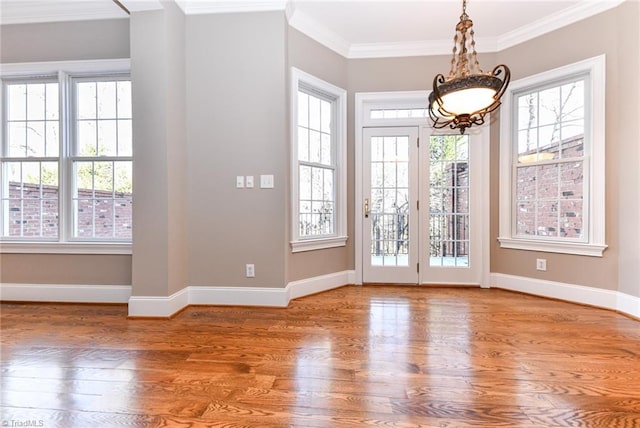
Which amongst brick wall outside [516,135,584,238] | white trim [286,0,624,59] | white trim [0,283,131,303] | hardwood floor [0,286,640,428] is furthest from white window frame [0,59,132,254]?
brick wall outside [516,135,584,238]

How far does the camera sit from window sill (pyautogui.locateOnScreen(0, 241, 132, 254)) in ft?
9.55

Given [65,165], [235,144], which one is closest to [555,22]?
[235,144]

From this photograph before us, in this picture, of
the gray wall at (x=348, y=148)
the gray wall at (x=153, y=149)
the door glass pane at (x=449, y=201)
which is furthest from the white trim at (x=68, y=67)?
the door glass pane at (x=449, y=201)

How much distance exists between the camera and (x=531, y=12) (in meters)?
2.99

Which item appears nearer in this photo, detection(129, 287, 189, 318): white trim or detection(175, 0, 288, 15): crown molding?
detection(129, 287, 189, 318): white trim

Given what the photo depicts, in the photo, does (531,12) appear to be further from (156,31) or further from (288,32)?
(156,31)

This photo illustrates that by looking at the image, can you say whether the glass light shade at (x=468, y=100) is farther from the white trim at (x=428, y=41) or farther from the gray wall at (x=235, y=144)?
the white trim at (x=428, y=41)

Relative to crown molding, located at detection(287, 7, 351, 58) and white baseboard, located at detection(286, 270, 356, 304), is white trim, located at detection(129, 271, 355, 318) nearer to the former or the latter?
white baseboard, located at detection(286, 270, 356, 304)

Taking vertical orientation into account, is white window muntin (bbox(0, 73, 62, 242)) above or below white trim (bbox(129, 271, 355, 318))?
above

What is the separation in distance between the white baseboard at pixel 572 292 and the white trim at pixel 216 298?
233cm

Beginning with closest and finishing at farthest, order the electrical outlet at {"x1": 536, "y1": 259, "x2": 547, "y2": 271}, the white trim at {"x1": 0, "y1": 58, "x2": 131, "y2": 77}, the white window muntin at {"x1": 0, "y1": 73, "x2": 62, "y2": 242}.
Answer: the white trim at {"x1": 0, "y1": 58, "x2": 131, "y2": 77} < the white window muntin at {"x1": 0, "y1": 73, "x2": 62, "y2": 242} < the electrical outlet at {"x1": 536, "y1": 259, "x2": 547, "y2": 271}

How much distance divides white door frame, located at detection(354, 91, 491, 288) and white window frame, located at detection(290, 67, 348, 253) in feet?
0.56

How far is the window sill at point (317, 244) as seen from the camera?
304 centimetres
